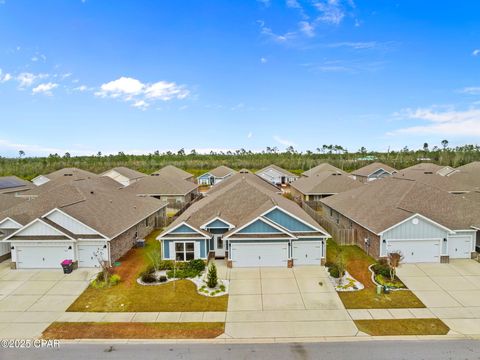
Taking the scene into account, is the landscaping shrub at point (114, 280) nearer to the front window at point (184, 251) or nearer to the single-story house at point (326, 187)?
the front window at point (184, 251)

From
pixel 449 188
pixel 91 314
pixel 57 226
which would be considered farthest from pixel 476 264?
pixel 57 226

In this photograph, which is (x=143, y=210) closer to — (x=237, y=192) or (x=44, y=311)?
(x=237, y=192)

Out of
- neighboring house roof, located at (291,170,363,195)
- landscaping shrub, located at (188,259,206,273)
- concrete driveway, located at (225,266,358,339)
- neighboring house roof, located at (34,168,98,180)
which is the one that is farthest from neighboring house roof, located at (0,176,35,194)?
neighboring house roof, located at (291,170,363,195)

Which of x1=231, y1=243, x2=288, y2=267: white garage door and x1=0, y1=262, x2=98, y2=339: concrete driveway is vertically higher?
x1=231, y1=243, x2=288, y2=267: white garage door

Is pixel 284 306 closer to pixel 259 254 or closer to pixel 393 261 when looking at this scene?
pixel 259 254

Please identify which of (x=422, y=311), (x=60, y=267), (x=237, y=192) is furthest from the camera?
(x=237, y=192)

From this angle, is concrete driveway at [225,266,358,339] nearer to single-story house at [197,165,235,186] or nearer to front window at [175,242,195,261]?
front window at [175,242,195,261]

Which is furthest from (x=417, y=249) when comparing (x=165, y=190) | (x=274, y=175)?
(x=274, y=175)
